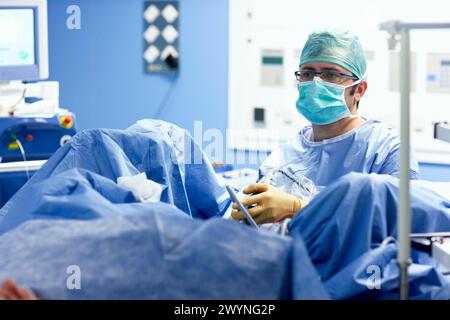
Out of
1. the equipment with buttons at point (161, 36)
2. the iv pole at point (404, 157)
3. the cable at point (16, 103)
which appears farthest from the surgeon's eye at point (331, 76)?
the equipment with buttons at point (161, 36)

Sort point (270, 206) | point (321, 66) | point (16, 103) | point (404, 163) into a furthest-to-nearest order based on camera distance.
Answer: point (16, 103) < point (321, 66) < point (270, 206) < point (404, 163)

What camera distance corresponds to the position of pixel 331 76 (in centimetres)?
264

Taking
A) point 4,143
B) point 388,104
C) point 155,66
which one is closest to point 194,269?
point 4,143

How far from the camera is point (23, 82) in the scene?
372 cm

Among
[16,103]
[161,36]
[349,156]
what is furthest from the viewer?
[161,36]

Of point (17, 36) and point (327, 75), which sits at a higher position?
point (17, 36)

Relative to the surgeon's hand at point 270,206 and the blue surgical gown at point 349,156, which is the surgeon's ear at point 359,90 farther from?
the surgeon's hand at point 270,206

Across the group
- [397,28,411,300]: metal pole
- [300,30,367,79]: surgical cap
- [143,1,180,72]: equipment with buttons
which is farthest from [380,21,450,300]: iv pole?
[143,1,180,72]: equipment with buttons

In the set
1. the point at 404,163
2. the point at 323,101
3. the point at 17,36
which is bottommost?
the point at 404,163

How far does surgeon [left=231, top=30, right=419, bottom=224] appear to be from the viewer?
249 cm

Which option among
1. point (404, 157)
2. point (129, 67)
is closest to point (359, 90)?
point (404, 157)

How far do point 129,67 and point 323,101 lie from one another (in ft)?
7.78

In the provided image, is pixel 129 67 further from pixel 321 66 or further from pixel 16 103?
pixel 321 66

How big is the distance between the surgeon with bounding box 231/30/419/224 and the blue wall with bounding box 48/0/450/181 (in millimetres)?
1908
